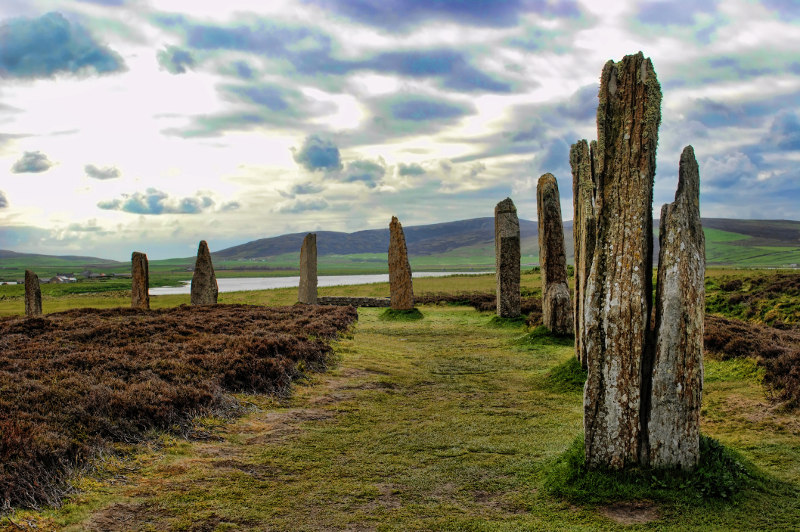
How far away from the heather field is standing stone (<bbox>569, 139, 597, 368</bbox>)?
1.22 meters

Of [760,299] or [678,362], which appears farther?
[760,299]

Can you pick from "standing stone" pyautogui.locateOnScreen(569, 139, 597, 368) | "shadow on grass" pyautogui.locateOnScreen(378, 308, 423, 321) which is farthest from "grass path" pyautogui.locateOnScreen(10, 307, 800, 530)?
"shadow on grass" pyautogui.locateOnScreen(378, 308, 423, 321)

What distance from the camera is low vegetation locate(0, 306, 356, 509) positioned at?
693 centimetres

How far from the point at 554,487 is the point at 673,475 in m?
1.41

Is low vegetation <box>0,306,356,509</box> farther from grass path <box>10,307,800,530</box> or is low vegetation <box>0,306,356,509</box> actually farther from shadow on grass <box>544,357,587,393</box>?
shadow on grass <box>544,357,587,393</box>

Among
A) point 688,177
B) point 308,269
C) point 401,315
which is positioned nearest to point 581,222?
point 688,177

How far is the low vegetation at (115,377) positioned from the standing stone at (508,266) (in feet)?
23.8

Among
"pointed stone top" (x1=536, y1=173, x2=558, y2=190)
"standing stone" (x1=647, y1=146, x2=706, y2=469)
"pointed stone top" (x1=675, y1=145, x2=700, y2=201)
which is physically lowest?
"standing stone" (x1=647, y1=146, x2=706, y2=469)

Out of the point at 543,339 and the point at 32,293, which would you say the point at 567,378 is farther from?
the point at 32,293

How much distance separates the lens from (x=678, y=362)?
6949 millimetres

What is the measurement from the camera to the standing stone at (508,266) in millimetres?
22312

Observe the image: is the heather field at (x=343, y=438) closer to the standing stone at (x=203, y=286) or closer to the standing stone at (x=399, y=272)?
the standing stone at (x=399, y=272)

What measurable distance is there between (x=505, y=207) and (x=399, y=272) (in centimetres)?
564

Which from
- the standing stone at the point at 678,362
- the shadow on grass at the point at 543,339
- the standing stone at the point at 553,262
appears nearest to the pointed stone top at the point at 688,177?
the standing stone at the point at 678,362
